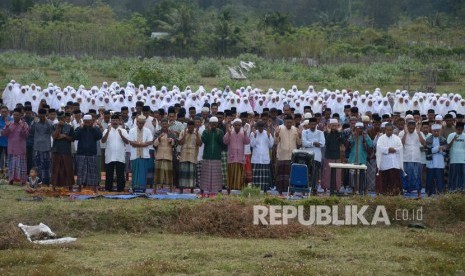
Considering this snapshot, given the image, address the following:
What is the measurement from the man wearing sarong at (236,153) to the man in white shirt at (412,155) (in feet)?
10.2

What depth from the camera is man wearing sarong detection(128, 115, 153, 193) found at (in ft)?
57.2

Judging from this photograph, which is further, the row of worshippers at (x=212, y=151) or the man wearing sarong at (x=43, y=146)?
the man wearing sarong at (x=43, y=146)

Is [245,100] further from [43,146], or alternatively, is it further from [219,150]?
[43,146]

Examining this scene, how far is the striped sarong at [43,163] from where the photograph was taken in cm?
1764

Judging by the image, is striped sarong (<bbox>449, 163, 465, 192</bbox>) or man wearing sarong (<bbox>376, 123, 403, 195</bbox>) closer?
man wearing sarong (<bbox>376, 123, 403, 195</bbox>)

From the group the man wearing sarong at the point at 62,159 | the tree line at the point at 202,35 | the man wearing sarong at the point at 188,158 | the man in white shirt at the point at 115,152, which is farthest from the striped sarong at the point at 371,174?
the tree line at the point at 202,35

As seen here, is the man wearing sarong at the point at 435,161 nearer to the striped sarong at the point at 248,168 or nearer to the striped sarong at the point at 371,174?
the striped sarong at the point at 371,174

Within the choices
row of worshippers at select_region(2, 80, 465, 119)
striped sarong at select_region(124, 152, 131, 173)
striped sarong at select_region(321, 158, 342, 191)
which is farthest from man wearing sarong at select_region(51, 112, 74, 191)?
row of worshippers at select_region(2, 80, 465, 119)

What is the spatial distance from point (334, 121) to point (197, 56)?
36458 millimetres

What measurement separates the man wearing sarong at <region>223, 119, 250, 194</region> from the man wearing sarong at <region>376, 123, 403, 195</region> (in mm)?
2459

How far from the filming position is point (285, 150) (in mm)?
17625

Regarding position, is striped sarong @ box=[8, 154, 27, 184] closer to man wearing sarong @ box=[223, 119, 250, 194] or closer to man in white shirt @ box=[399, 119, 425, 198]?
man wearing sarong @ box=[223, 119, 250, 194]

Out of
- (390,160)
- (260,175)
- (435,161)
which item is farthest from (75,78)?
(390,160)

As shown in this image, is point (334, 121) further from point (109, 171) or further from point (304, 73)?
point (304, 73)
